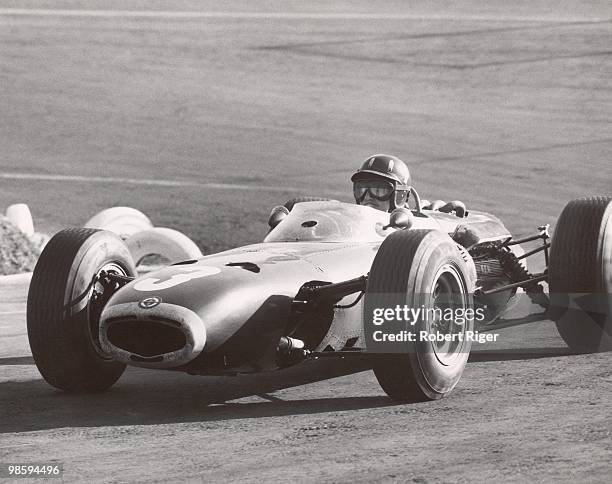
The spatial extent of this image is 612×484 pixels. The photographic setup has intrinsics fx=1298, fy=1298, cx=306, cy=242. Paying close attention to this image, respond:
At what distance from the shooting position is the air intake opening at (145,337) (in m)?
7.17

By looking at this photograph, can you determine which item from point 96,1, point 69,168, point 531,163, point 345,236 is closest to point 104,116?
point 69,168

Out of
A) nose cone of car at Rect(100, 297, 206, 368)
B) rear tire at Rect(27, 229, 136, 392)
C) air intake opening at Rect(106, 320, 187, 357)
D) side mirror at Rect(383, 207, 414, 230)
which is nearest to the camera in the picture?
nose cone of car at Rect(100, 297, 206, 368)

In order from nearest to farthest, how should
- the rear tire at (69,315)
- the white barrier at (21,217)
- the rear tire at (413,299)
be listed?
the rear tire at (413,299), the rear tire at (69,315), the white barrier at (21,217)

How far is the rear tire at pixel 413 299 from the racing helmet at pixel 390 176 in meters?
1.94

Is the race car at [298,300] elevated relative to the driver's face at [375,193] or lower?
lower

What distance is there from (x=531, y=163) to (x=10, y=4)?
18751 mm

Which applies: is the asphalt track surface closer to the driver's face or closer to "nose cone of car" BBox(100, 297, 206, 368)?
"nose cone of car" BBox(100, 297, 206, 368)

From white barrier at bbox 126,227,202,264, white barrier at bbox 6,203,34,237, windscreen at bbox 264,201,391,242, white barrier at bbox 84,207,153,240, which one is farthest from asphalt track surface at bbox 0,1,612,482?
white barrier at bbox 6,203,34,237

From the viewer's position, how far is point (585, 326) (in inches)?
364

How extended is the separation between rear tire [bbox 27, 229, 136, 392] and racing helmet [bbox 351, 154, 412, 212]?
238 cm

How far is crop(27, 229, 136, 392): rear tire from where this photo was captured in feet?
25.7

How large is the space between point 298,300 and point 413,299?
2.43 ft

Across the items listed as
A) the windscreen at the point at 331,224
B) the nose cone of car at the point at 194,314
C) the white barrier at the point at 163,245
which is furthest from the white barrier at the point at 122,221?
the nose cone of car at the point at 194,314

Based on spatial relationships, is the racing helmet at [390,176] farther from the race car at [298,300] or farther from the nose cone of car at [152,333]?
the nose cone of car at [152,333]
